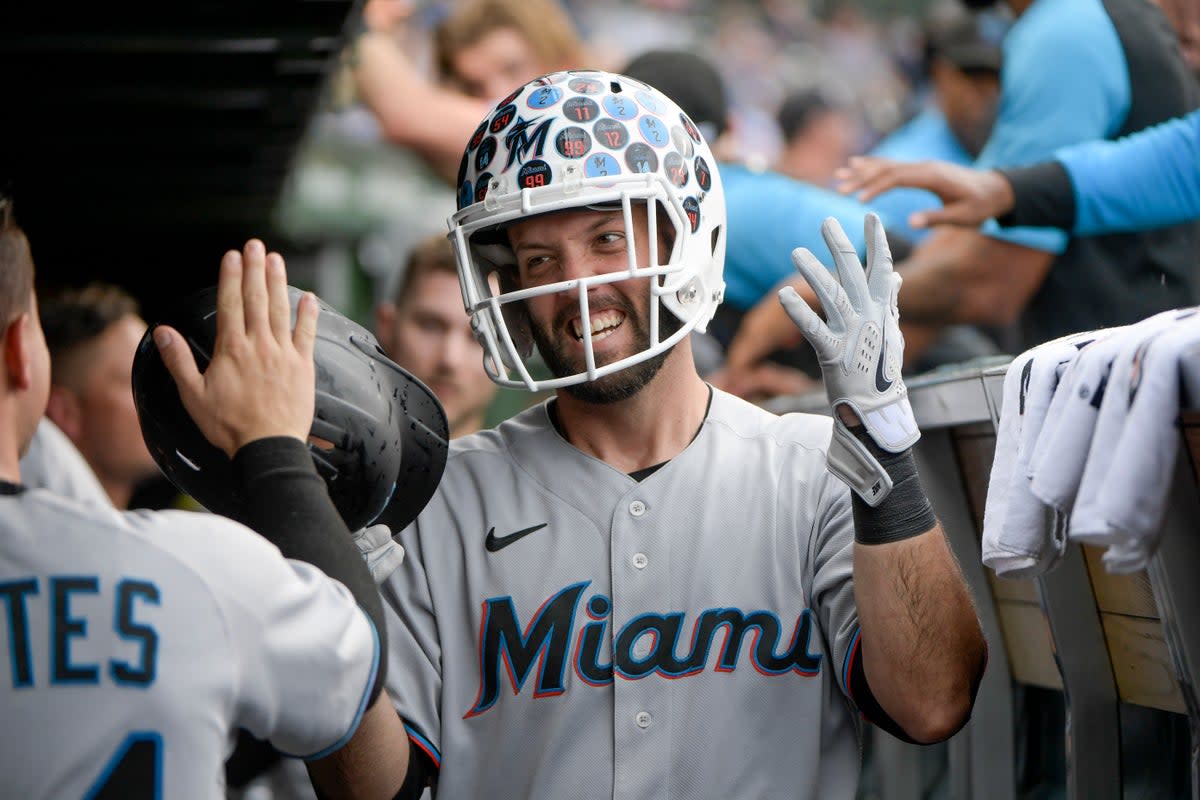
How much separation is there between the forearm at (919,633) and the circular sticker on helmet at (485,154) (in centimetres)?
89

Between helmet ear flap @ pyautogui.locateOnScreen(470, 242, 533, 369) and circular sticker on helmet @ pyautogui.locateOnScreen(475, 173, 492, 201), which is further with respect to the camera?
helmet ear flap @ pyautogui.locateOnScreen(470, 242, 533, 369)

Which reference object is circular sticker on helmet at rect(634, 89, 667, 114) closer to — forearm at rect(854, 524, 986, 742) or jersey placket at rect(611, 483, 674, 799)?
jersey placket at rect(611, 483, 674, 799)

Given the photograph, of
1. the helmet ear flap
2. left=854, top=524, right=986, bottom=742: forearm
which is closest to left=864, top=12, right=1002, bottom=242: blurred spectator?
the helmet ear flap

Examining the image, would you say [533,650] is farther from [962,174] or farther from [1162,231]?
[1162,231]

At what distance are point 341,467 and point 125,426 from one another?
2.53 meters

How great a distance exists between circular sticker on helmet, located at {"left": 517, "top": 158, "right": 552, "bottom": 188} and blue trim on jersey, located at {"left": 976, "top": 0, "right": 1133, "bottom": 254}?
5.26 ft

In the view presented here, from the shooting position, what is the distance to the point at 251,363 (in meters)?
1.98

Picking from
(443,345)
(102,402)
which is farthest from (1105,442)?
(102,402)

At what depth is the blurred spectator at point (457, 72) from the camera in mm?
5602

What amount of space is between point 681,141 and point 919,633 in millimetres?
908

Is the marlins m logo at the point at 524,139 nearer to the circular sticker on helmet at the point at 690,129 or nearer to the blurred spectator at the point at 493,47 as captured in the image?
the circular sticker on helmet at the point at 690,129

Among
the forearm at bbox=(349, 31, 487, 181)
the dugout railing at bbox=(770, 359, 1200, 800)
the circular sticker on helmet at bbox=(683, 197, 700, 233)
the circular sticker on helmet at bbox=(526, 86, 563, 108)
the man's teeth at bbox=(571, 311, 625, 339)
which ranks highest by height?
the forearm at bbox=(349, 31, 487, 181)

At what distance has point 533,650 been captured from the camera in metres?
2.35

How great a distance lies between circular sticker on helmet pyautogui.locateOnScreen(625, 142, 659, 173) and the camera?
8.10 feet
